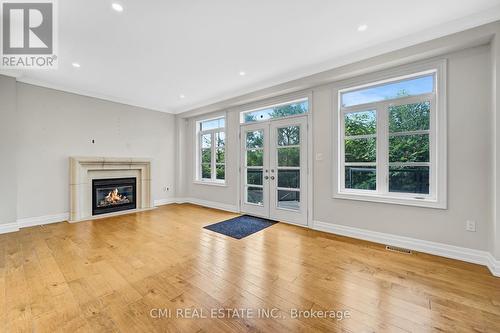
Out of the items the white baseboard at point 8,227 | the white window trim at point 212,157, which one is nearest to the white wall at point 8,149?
the white baseboard at point 8,227

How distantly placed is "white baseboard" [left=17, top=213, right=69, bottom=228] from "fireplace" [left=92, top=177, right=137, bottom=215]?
1.79 feet

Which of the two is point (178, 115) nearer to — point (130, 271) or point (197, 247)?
point (197, 247)

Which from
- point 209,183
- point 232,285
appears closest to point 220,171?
point 209,183

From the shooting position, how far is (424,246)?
117 inches

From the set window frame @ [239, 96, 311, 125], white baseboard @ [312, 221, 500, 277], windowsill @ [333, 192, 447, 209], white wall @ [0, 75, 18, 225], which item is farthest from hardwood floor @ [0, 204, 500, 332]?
window frame @ [239, 96, 311, 125]

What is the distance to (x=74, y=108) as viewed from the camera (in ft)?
15.7

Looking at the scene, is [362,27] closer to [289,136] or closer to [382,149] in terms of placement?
[382,149]

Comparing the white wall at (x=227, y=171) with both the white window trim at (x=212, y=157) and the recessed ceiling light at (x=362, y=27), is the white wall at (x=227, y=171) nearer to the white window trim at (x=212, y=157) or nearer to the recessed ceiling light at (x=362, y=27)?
the white window trim at (x=212, y=157)

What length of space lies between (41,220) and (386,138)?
678 cm

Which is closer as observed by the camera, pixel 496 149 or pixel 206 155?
pixel 496 149

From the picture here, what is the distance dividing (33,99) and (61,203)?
2.22 metres

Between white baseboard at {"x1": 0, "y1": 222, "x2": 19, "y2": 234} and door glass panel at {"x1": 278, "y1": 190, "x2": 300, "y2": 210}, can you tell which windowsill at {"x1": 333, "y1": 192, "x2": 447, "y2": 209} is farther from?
white baseboard at {"x1": 0, "y1": 222, "x2": 19, "y2": 234}

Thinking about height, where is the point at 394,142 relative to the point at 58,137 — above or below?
below

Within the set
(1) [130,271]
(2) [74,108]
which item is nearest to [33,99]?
(2) [74,108]
